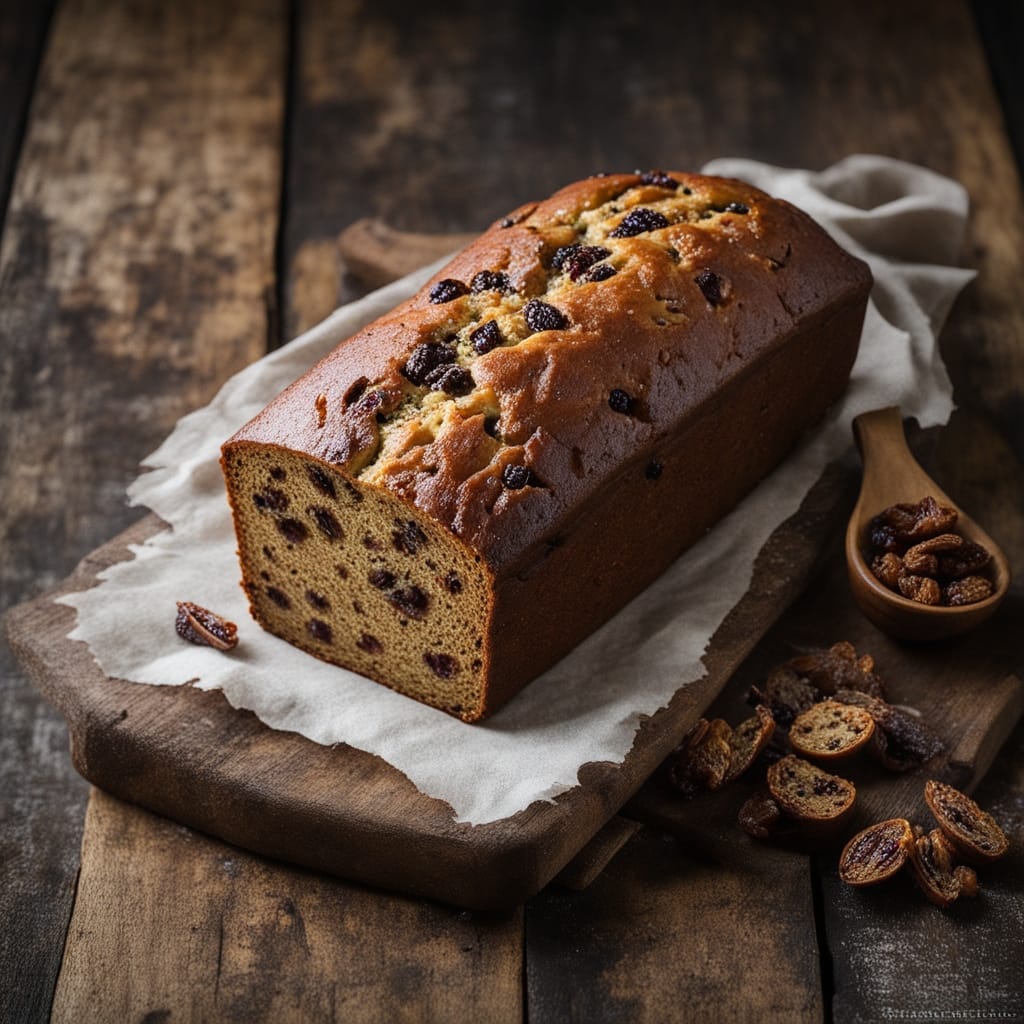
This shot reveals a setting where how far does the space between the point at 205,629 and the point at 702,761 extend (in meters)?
1.01

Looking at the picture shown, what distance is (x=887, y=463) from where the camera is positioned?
11.2 feet

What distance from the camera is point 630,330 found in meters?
3.04

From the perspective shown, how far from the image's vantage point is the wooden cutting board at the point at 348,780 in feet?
Answer: 8.76

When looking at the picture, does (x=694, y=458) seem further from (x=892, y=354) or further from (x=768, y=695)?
(x=892, y=354)

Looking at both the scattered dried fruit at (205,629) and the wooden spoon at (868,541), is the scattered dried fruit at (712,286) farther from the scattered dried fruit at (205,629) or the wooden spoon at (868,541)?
the scattered dried fruit at (205,629)

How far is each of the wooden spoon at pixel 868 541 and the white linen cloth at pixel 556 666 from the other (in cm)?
12

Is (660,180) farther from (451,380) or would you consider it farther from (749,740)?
(749,740)

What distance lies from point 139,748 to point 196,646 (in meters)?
0.31

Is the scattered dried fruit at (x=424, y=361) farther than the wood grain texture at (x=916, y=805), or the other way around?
the scattered dried fruit at (x=424, y=361)

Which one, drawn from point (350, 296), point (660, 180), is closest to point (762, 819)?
point (660, 180)

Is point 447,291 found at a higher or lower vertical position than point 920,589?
higher

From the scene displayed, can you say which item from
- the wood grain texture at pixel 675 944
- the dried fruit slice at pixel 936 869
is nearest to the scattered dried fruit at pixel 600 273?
the wood grain texture at pixel 675 944

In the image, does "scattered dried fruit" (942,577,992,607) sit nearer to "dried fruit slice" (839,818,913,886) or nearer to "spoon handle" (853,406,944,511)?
"spoon handle" (853,406,944,511)

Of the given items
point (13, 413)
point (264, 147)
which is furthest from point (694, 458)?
point (264, 147)
